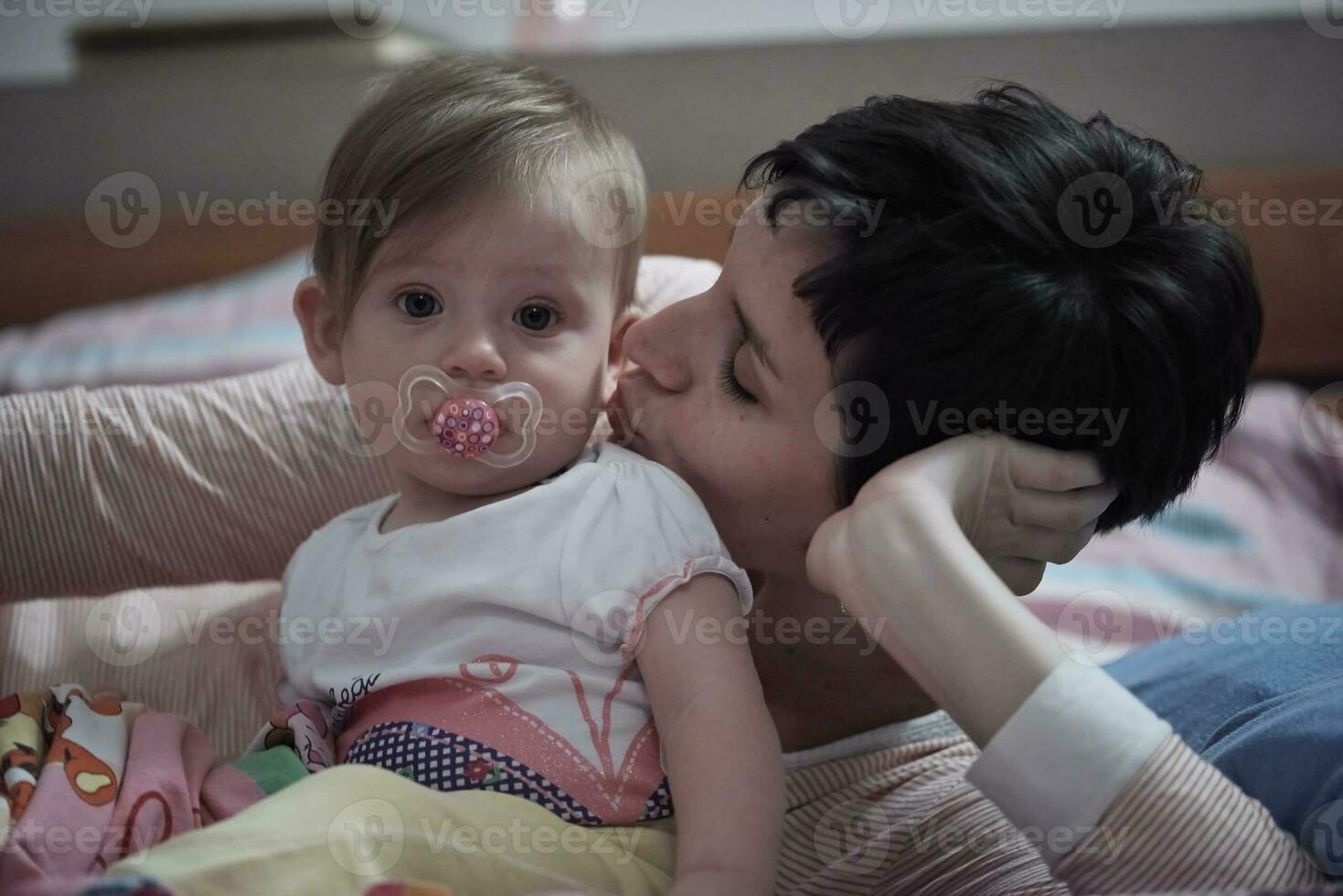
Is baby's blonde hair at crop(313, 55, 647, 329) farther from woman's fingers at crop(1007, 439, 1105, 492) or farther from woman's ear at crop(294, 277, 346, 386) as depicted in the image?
woman's fingers at crop(1007, 439, 1105, 492)

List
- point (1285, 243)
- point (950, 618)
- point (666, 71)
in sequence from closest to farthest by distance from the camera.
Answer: point (950, 618)
point (1285, 243)
point (666, 71)

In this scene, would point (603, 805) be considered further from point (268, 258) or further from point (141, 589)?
point (268, 258)

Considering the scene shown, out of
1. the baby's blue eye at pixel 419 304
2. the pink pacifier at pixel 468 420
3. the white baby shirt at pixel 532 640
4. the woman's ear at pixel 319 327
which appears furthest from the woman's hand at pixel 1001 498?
the woman's ear at pixel 319 327

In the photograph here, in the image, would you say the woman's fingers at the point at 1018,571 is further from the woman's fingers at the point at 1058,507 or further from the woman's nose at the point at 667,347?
the woman's nose at the point at 667,347

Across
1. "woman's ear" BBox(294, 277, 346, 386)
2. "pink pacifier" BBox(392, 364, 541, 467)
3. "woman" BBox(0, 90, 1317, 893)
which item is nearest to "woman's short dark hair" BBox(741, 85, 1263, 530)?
"woman" BBox(0, 90, 1317, 893)

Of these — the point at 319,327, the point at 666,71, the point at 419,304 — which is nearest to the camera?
the point at 419,304

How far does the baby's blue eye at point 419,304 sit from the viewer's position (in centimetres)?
89

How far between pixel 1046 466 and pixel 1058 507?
33mm

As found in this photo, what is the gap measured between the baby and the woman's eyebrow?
11 centimetres

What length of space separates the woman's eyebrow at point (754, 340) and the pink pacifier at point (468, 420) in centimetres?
16

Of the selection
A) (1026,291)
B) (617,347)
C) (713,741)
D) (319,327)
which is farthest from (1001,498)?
(319,327)

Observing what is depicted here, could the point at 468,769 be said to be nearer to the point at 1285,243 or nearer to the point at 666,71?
the point at 666,71

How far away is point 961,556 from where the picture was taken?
0.68m

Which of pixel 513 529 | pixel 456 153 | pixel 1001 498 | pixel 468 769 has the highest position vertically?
pixel 456 153
